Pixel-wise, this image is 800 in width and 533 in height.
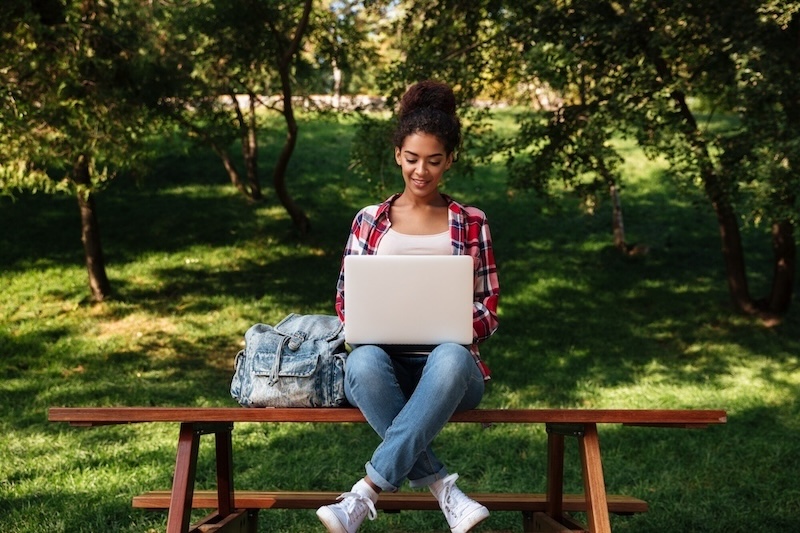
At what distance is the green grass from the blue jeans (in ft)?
4.61

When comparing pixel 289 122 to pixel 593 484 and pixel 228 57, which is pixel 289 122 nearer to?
pixel 228 57

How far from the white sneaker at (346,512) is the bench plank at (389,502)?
1.97 ft

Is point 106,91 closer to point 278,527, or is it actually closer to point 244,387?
point 278,527

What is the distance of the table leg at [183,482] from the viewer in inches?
124

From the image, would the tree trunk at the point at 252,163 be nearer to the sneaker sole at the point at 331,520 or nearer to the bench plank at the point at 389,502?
the bench plank at the point at 389,502

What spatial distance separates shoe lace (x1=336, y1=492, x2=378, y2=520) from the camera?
3078 mm

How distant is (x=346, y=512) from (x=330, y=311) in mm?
6762

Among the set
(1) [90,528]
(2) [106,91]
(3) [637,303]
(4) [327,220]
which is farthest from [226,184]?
(1) [90,528]

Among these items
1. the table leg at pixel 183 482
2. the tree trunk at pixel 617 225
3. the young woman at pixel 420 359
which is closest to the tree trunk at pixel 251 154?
the tree trunk at pixel 617 225

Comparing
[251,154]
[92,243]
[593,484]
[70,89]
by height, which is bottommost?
[593,484]

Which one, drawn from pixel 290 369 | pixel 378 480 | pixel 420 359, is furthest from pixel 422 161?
pixel 378 480

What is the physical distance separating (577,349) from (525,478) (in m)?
3.76

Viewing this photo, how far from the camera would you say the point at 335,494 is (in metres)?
3.87

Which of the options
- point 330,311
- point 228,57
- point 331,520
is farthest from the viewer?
point 228,57
